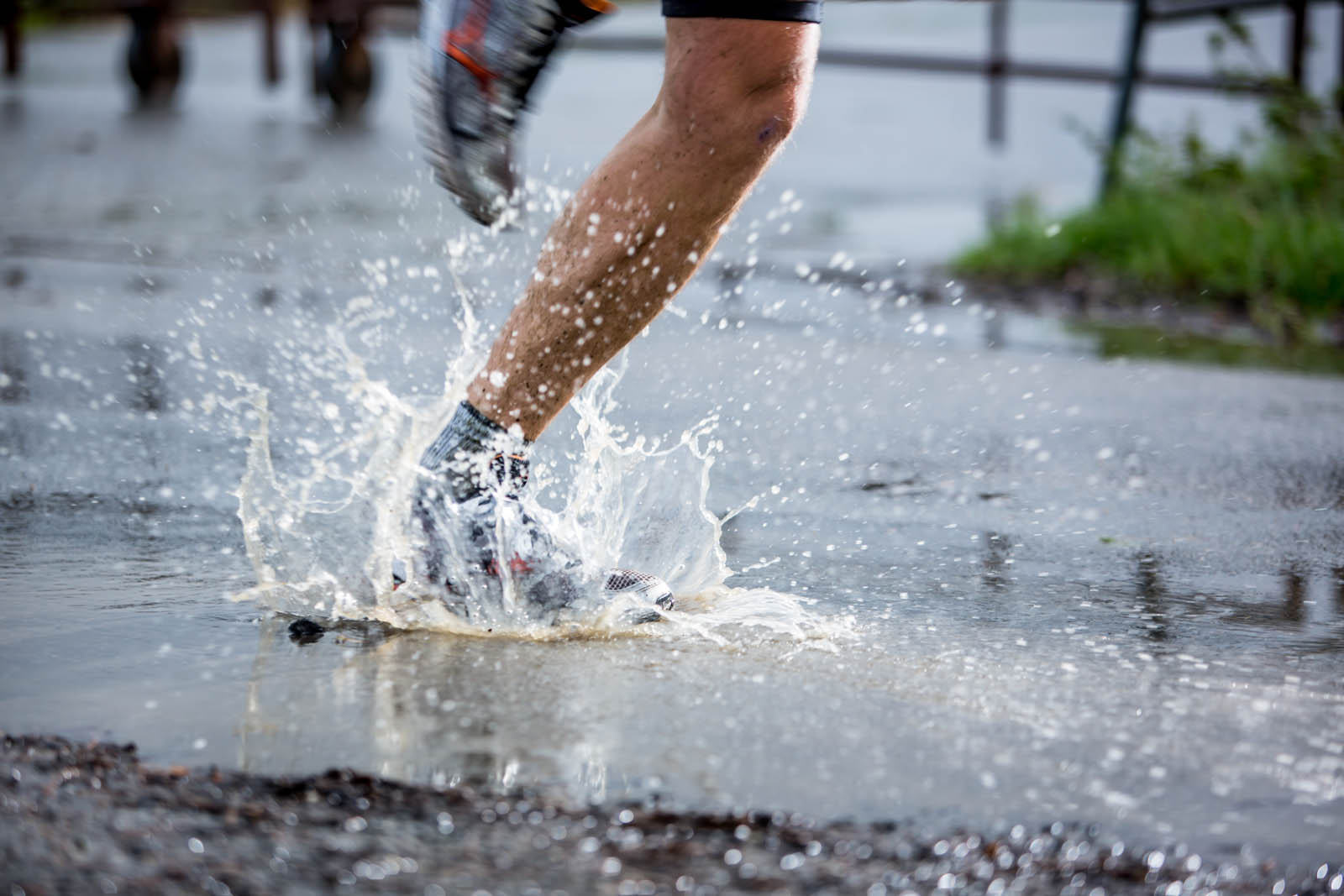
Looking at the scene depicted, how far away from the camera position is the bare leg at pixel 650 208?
205cm

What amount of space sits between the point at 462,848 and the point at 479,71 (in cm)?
105

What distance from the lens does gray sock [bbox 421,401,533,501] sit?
79.9 inches

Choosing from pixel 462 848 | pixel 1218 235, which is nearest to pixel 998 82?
pixel 1218 235

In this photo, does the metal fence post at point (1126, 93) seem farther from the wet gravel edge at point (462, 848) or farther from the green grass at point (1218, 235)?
the wet gravel edge at point (462, 848)

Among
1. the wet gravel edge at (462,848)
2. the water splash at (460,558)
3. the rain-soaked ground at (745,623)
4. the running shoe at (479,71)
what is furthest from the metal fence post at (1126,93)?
the wet gravel edge at (462,848)

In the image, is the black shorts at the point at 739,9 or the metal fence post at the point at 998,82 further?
the metal fence post at the point at 998,82

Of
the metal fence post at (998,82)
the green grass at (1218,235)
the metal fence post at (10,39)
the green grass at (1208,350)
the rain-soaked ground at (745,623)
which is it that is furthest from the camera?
the metal fence post at (10,39)

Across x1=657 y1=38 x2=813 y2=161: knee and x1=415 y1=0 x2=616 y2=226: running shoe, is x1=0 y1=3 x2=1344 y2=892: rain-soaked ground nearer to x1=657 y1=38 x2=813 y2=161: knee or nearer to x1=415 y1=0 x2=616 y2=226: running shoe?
x1=415 y1=0 x2=616 y2=226: running shoe

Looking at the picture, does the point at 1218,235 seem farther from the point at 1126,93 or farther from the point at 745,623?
the point at 745,623

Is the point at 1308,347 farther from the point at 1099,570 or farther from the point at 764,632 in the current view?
the point at 764,632

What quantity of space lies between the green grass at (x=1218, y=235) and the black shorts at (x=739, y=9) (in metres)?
3.30

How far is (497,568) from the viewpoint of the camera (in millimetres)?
1994

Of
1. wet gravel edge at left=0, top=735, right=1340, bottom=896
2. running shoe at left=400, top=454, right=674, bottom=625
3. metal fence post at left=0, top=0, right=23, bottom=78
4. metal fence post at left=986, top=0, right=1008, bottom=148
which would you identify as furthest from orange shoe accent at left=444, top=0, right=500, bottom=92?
metal fence post at left=0, top=0, right=23, bottom=78

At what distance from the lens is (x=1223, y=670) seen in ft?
6.25
